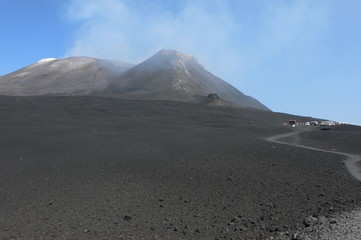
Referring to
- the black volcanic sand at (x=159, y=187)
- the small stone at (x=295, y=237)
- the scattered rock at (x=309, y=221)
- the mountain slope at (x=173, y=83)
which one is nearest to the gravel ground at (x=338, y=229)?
the small stone at (x=295, y=237)

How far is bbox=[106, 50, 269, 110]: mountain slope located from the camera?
6512 centimetres

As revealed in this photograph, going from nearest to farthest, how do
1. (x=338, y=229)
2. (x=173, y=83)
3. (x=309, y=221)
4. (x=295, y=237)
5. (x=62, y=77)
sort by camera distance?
(x=295, y=237) < (x=338, y=229) < (x=309, y=221) < (x=173, y=83) < (x=62, y=77)

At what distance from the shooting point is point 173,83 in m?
72.4

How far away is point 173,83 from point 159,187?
198 feet

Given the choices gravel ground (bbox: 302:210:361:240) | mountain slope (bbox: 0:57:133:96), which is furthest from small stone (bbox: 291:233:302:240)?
mountain slope (bbox: 0:57:133:96)

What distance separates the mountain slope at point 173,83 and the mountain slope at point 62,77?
477 centimetres

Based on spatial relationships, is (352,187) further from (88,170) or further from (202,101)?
(202,101)

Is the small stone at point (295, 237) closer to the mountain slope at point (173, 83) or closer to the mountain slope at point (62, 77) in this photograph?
the mountain slope at point (173, 83)

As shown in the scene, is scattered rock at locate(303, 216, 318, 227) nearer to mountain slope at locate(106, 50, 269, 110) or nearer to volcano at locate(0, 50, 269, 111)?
volcano at locate(0, 50, 269, 111)

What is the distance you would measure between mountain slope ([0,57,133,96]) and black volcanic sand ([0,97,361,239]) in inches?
1758

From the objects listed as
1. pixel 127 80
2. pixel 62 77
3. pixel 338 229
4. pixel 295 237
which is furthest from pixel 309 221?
pixel 62 77

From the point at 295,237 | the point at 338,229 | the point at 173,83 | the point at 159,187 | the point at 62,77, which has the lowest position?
the point at 159,187

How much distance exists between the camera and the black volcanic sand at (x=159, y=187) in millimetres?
8859

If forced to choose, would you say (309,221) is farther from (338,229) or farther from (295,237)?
(295,237)
